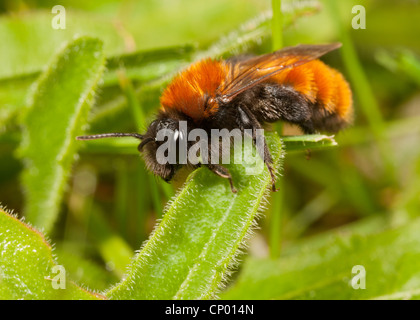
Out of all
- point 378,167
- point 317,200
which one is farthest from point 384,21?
point 317,200

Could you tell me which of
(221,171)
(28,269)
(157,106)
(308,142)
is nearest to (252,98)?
(308,142)

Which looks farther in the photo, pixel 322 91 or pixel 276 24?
pixel 276 24

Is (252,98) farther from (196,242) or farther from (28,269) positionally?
(28,269)

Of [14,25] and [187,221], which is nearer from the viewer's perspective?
[187,221]

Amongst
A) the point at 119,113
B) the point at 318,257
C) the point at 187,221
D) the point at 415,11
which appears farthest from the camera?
the point at 415,11

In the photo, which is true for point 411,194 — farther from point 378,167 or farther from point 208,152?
point 208,152

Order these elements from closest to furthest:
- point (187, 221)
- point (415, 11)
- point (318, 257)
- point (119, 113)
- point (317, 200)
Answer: point (187, 221) < point (318, 257) < point (119, 113) < point (317, 200) < point (415, 11)
